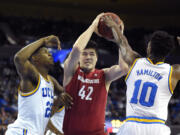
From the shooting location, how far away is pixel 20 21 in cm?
1538

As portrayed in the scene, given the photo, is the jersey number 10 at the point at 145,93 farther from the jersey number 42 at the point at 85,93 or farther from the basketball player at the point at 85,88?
the jersey number 42 at the point at 85,93

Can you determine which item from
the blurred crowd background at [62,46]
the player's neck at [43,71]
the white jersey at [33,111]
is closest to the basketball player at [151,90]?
the white jersey at [33,111]

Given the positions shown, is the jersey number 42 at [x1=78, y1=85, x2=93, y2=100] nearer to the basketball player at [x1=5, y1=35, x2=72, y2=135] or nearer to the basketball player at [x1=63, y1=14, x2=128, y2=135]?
the basketball player at [x1=63, y1=14, x2=128, y2=135]

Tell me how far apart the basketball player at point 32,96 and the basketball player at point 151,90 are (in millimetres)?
842

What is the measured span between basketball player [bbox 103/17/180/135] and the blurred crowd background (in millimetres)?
6271

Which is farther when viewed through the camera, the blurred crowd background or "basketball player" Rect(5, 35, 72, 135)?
the blurred crowd background

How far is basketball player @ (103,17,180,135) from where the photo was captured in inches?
126

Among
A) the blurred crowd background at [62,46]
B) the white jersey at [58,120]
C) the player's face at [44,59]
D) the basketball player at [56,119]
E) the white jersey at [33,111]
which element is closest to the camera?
the white jersey at [33,111]

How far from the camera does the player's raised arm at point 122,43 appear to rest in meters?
3.43

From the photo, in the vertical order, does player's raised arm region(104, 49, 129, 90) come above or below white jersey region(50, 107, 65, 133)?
above

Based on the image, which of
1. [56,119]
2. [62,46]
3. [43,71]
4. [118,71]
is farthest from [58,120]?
[62,46]

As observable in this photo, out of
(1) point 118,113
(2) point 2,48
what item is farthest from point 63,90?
(2) point 2,48

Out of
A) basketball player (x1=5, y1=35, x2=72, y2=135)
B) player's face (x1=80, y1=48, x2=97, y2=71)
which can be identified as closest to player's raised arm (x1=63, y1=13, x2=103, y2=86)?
player's face (x1=80, y1=48, x2=97, y2=71)

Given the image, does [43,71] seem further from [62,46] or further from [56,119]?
[62,46]
